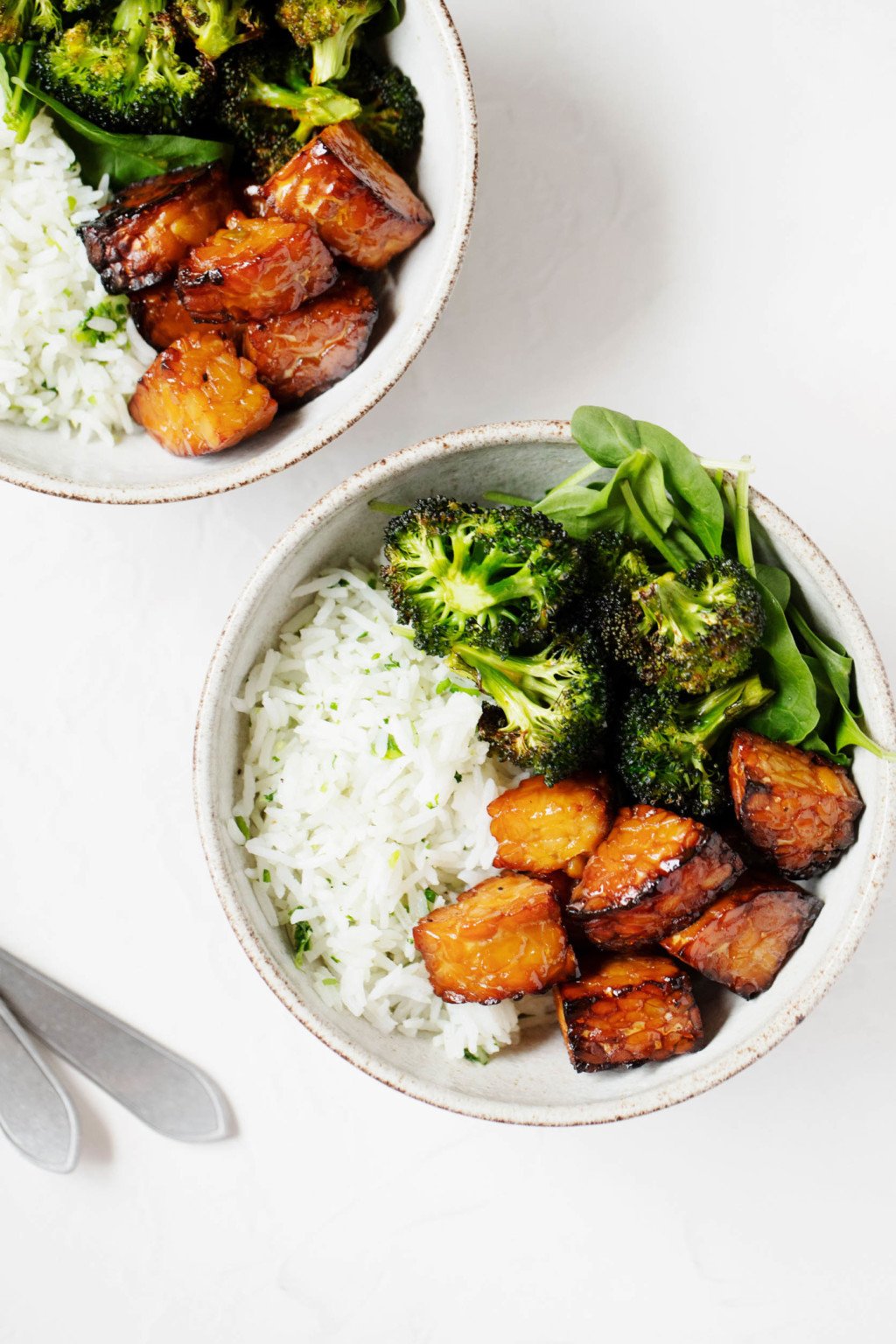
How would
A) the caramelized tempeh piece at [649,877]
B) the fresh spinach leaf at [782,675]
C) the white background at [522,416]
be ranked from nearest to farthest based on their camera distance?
the caramelized tempeh piece at [649,877]
the fresh spinach leaf at [782,675]
the white background at [522,416]

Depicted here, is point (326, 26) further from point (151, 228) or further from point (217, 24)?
point (151, 228)

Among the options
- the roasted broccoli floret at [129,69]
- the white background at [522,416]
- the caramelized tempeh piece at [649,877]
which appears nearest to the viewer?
the caramelized tempeh piece at [649,877]

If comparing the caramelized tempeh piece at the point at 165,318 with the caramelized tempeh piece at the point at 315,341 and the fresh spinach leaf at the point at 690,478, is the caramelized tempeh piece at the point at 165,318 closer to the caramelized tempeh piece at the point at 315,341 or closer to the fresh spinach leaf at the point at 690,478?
the caramelized tempeh piece at the point at 315,341

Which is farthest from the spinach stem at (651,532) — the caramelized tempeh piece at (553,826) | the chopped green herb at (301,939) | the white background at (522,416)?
the chopped green herb at (301,939)

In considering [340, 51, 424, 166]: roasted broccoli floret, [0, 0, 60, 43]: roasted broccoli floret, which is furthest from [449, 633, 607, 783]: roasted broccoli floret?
[0, 0, 60, 43]: roasted broccoli floret

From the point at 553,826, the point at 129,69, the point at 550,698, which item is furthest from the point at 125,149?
the point at 553,826
